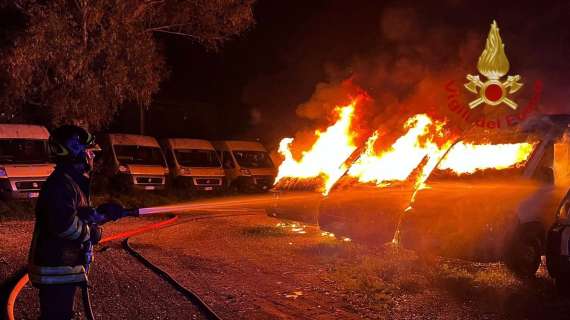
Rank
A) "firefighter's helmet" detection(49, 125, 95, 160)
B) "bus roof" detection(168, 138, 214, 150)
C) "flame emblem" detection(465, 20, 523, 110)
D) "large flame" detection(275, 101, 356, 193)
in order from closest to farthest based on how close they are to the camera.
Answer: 1. "firefighter's helmet" detection(49, 125, 95, 160)
2. "large flame" detection(275, 101, 356, 193)
3. "flame emblem" detection(465, 20, 523, 110)
4. "bus roof" detection(168, 138, 214, 150)

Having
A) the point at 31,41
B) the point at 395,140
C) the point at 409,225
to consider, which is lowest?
the point at 409,225

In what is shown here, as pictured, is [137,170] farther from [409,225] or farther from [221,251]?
[409,225]

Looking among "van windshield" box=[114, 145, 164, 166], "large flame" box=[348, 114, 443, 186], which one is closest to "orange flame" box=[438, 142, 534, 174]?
"large flame" box=[348, 114, 443, 186]

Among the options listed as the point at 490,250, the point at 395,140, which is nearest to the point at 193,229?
the point at 395,140

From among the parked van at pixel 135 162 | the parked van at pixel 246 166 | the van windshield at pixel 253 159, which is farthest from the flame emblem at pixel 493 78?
the parked van at pixel 135 162

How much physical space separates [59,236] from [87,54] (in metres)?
14.1

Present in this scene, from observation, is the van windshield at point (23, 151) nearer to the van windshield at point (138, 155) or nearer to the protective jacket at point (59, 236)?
the van windshield at point (138, 155)

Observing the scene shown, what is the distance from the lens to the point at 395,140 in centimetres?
1093

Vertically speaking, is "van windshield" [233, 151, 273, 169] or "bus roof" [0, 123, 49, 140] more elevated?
"bus roof" [0, 123, 49, 140]

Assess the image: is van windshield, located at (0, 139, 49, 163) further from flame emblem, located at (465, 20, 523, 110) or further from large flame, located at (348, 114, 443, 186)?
flame emblem, located at (465, 20, 523, 110)

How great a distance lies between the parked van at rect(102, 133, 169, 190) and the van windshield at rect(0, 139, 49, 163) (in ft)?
10.2

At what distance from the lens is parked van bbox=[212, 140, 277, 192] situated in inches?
862

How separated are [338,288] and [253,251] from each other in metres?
2.86

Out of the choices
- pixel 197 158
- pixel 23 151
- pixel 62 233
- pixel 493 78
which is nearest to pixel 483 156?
pixel 62 233
